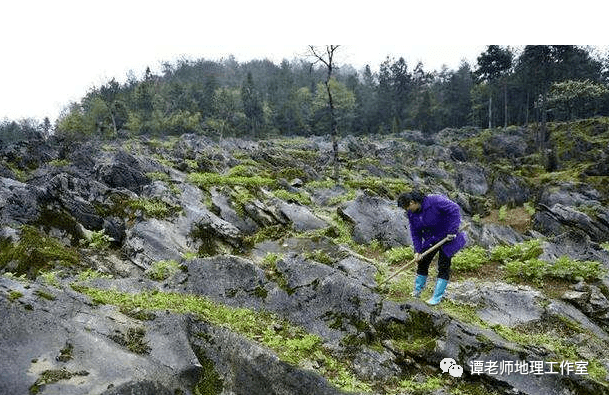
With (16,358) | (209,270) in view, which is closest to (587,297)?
(209,270)

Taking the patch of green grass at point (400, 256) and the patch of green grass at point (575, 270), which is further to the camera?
the patch of green grass at point (400, 256)

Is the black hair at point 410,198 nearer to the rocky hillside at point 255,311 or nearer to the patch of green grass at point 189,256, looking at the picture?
the rocky hillside at point 255,311

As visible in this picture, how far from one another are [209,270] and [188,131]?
88983mm

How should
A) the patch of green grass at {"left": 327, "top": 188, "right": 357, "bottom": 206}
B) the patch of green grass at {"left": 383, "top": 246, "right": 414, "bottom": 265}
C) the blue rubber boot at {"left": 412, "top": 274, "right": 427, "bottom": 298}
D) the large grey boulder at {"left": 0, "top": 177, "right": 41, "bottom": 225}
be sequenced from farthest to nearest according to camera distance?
the patch of green grass at {"left": 327, "top": 188, "right": 357, "bottom": 206} → the patch of green grass at {"left": 383, "top": 246, "right": 414, "bottom": 265} → the large grey boulder at {"left": 0, "top": 177, "right": 41, "bottom": 225} → the blue rubber boot at {"left": 412, "top": 274, "right": 427, "bottom": 298}

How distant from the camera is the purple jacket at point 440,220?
8.76m

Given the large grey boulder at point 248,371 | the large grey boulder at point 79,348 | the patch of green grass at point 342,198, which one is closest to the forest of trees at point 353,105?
the patch of green grass at point 342,198

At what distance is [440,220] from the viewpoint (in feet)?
29.2

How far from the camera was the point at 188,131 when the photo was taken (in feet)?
310

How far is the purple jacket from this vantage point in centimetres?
876

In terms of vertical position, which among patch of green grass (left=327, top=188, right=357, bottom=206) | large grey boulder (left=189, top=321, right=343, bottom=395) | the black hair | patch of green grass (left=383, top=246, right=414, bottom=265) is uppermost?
the black hair

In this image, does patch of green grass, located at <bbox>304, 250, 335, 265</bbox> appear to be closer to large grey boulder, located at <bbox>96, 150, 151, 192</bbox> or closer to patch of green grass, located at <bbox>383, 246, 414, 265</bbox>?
patch of green grass, located at <bbox>383, 246, 414, 265</bbox>

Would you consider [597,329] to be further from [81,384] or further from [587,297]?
[81,384]

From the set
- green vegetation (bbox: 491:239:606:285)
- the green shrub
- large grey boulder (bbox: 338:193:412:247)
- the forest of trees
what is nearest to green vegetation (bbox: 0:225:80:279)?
the green shrub

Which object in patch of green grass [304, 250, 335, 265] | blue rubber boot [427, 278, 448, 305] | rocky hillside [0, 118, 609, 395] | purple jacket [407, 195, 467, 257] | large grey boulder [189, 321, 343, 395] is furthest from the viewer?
patch of green grass [304, 250, 335, 265]
